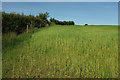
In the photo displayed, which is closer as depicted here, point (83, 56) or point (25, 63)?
point (25, 63)

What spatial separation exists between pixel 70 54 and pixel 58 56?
0.82 metres

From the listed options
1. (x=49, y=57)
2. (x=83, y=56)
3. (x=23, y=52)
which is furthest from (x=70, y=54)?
(x=23, y=52)

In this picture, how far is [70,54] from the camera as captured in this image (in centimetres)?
754

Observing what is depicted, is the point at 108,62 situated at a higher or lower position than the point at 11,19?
lower

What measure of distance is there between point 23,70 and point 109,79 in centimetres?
390

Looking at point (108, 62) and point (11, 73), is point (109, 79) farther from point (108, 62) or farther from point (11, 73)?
point (11, 73)

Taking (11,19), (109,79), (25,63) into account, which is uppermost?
(11,19)

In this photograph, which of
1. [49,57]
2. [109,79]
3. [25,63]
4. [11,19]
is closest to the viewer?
[109,79]

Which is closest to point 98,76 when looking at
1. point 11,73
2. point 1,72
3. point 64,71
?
point 64,71

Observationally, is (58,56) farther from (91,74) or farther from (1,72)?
(1,72)

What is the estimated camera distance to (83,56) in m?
7.27

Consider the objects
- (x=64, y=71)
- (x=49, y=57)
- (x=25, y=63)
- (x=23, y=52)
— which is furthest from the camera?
(x=23, y=52)

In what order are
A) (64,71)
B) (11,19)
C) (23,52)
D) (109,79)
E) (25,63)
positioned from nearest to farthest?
(109,79) < (64,71) < (25,63) < (23,52) < (11,19)

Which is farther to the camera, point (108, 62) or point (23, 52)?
point (23, 52)
